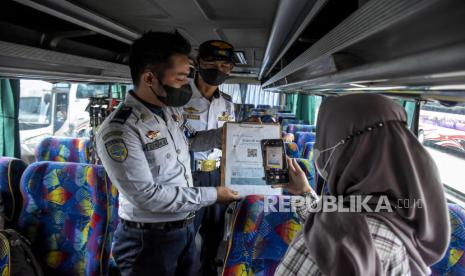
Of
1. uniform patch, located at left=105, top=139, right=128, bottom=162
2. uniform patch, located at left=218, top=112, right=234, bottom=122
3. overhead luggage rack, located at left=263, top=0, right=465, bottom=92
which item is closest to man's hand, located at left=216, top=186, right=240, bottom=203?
uniform patch, located at left=105, top=139, right=128, bottom=162

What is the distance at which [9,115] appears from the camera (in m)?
3.42

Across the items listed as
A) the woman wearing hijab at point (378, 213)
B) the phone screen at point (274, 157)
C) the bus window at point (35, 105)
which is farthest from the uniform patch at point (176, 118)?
the bus window at point (35, 105)

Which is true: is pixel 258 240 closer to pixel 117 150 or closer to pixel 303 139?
pixel 117 150

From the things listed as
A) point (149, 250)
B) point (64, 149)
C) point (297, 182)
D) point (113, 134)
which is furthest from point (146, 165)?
point (64, 149)

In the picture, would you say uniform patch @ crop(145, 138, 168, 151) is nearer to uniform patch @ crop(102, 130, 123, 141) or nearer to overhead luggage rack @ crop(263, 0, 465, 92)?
uniform patch @ crop(102, 130, 123, 141)

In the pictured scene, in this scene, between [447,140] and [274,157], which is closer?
[274,157]

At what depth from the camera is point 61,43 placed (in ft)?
8.62

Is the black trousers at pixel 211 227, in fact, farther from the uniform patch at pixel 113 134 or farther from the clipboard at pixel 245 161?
the uniform patch at pixel 113 134

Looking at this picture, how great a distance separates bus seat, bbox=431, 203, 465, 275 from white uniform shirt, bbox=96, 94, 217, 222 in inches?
43.7

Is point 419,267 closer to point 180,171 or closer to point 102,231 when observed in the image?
point 180,171

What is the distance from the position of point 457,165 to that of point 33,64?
3232 millimetres

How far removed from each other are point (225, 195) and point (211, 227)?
3.69 feet

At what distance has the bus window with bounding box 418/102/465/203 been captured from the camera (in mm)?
2449

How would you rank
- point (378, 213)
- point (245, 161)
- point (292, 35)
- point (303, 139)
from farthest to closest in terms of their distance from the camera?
point (303, 139)
point (292, 35)
point (245, 161)
point (378, 213)
